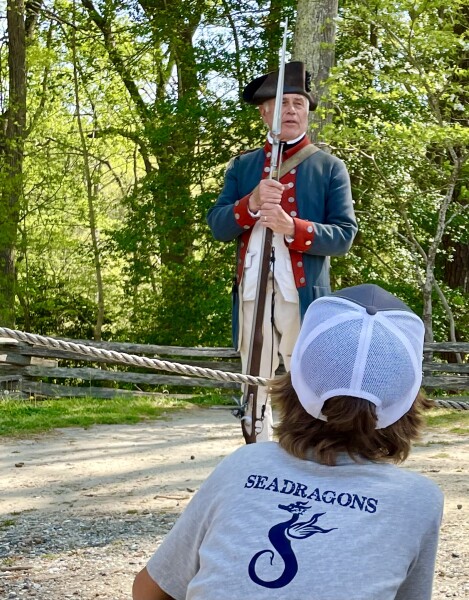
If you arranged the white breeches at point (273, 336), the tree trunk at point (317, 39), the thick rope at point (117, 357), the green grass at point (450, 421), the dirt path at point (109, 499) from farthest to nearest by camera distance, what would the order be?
1. the tree trunk at point (317, 39)
2. the green grass at point (450, 421)
3. the white breeches at point (273, 336)
4. the dirt path at point (109, 499)
5. the thick rope at point (117, 357)

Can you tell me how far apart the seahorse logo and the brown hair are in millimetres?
125

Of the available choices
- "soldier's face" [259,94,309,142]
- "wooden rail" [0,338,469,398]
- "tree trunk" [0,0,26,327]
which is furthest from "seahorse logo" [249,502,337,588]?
"tree trunk" [0,0,26,327]

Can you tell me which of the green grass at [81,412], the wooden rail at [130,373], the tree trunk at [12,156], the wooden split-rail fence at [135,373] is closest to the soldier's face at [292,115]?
the green grass at [81,412]

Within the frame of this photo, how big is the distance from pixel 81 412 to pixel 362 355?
742 centimetres

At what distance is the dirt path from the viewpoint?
372 cm

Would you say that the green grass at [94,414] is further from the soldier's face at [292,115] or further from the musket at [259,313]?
the soldier's face at [292,115]

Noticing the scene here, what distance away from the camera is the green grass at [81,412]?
780 cm

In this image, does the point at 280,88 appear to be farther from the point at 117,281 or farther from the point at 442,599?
the point at 117,281

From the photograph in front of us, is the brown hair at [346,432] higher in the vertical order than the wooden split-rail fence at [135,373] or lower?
higher

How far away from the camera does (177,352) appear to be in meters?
11.4

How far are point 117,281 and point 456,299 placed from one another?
6884 millimetres

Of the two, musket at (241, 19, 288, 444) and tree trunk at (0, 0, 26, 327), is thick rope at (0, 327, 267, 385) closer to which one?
musket at (241, 19, 288, 444)

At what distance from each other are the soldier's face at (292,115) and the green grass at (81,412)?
12.8 feet

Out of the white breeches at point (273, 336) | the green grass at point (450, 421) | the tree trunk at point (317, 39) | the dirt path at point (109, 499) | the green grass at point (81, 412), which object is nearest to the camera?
the dirt path at point (109, 499)
